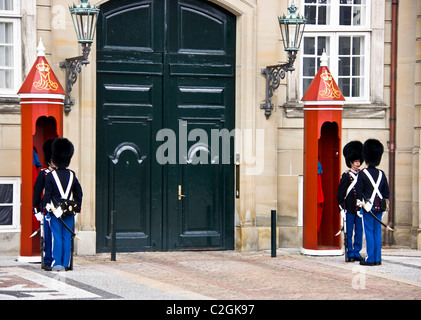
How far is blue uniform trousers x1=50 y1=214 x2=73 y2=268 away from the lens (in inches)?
460

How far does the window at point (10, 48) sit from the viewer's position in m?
13.3

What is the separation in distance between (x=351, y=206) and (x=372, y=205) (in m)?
0.45

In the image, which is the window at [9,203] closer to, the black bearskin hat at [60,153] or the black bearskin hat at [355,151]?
the black bearskin hat at [60,153]

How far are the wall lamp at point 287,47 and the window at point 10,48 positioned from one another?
3428 mm

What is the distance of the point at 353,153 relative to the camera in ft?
42.9

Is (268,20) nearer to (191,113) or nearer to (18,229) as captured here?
(191,113)

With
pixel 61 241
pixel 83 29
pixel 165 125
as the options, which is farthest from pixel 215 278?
pixel 83 29

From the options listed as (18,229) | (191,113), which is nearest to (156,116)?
(191,113)

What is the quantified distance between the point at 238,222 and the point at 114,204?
1.82 metres

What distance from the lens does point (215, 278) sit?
11414 mm

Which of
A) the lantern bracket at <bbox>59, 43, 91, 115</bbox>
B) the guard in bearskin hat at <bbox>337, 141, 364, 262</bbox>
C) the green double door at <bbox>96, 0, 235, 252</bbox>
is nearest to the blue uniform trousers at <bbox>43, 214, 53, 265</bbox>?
the green double door at <bbox>96, 0, 235, 252</bbox>

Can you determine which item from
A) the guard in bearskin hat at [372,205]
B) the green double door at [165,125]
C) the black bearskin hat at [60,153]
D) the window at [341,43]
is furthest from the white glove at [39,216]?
the window at [341,43]

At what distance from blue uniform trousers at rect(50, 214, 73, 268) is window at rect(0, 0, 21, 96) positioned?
2373 mm

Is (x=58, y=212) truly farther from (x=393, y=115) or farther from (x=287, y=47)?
(x=393, y=115)
